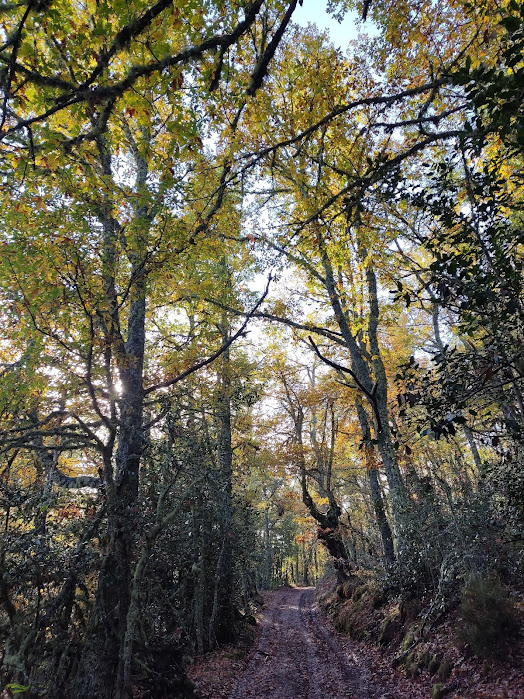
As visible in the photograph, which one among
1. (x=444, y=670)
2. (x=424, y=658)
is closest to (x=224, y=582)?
(x=424, y=658)

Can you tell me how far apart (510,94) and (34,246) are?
6309 mm

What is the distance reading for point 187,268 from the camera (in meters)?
7.39

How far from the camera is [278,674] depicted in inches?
339

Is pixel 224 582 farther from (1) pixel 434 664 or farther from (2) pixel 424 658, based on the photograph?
(1) pixel 434 664

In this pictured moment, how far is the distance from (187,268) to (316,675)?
9343 mm

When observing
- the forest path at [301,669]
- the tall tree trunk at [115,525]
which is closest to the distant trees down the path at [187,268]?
the tall tree trunk at [115,525]

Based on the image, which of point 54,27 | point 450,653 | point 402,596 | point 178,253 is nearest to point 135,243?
point 178,253

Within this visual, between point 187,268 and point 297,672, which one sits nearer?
point 187,268

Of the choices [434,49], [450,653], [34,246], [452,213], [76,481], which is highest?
[434,49]

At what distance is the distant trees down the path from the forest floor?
688 mm

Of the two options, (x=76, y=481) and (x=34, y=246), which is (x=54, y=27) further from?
(x=76, y=481)

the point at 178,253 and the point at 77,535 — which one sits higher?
the point at 178,253

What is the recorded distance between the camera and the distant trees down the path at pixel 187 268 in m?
3.47

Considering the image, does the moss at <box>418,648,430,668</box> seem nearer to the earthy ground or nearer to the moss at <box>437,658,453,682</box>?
the earthy ground
